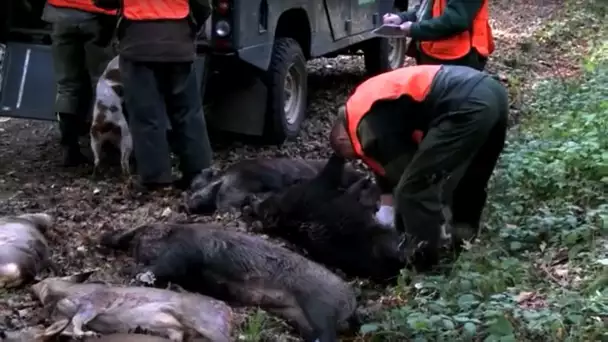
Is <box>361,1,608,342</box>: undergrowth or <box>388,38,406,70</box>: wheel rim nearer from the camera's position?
<box>361,1,608,342</box>: undergrowth

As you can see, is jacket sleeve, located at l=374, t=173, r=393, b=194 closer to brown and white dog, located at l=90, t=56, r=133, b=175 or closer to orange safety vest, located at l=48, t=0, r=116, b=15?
brown and white dog, located at l=90, t=56, r=133, b=175

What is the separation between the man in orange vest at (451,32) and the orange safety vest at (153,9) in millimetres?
1415

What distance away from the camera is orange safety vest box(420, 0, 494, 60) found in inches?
251

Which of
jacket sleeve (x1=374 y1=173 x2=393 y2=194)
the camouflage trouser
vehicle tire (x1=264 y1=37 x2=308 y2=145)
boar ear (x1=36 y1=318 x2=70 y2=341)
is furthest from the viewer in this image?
vehicle tire (x1=264 y1=37 x2=308 y2=145)

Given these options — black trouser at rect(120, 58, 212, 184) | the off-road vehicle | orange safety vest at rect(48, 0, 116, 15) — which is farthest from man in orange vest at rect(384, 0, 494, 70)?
orange safety vest at rect(48, 0, 116, 15)

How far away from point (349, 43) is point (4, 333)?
5.97 meters

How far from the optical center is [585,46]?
1409cm

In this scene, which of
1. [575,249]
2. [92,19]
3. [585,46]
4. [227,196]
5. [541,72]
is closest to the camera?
[575,249]

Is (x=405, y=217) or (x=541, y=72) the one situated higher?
(x=405, y=217)

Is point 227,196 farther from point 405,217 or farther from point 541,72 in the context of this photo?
point 541,72

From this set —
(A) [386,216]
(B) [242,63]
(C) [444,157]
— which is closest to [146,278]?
(A) [386,216]

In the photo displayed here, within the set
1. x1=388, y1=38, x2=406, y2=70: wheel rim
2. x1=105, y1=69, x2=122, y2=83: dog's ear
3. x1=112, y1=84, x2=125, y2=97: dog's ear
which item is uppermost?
x1=105, y1=69, x2=122, y2=83: dog's ear

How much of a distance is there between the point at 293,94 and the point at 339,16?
3.24ft

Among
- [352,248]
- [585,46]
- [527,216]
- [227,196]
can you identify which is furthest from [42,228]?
[585,46]
